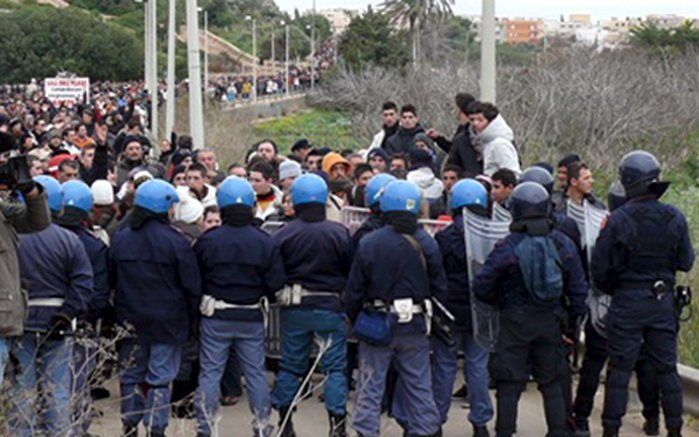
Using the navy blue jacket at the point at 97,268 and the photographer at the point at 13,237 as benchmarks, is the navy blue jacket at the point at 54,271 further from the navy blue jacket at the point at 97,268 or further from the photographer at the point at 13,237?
the photographer at the point at 13,237

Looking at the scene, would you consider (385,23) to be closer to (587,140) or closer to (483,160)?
(587,140)

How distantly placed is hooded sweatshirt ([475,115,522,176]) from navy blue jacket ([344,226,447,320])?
3743 millimetres

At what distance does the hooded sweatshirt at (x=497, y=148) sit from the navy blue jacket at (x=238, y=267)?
12.8ft

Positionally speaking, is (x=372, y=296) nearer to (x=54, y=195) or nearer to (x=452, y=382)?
(x=452, y=382)

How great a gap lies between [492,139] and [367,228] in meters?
3.47

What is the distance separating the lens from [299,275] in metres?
9.91

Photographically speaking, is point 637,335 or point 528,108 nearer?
point 637,335

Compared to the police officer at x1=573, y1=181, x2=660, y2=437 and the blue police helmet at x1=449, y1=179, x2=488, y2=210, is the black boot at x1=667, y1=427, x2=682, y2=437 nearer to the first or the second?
the police officer at x1=573, y1=181, x2=660, y2=437

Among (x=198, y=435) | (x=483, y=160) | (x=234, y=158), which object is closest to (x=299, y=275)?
(x=198, y=435)

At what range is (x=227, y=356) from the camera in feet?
32.7

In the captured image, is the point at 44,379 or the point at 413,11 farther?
the point at 413,11

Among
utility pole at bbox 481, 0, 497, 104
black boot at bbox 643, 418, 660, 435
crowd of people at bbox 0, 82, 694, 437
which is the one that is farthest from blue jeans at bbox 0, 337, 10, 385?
utility pole at bbox 481, 0, 497, 104

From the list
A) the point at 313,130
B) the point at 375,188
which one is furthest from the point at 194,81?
the point at 313,130

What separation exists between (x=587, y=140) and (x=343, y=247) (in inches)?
962
